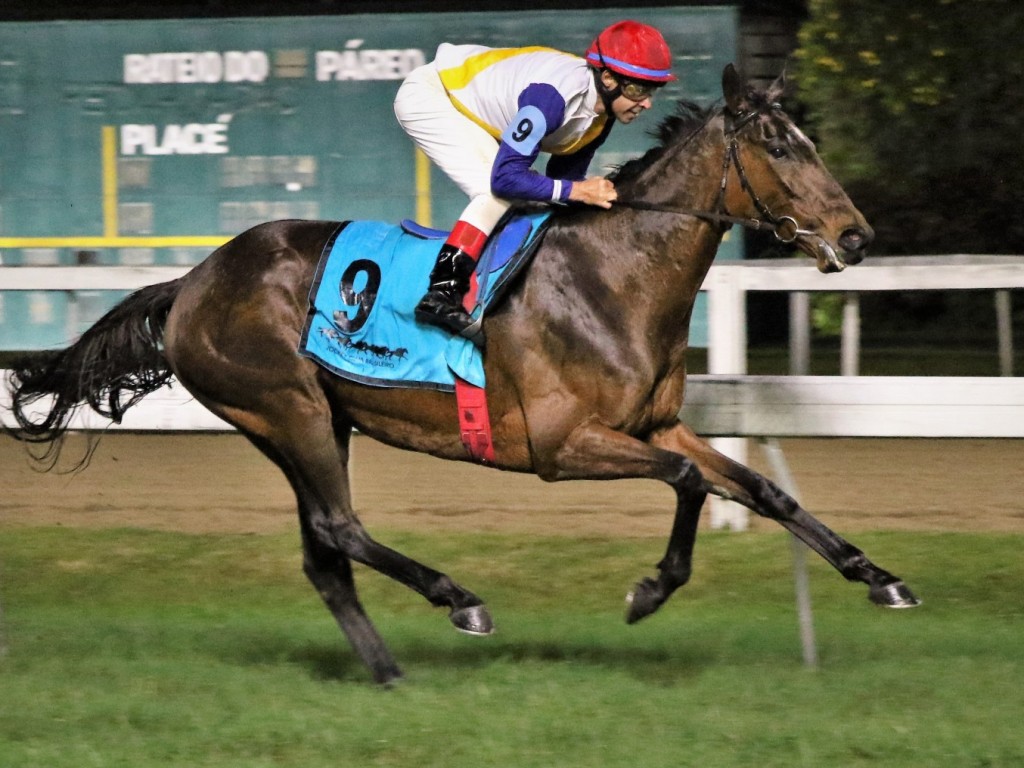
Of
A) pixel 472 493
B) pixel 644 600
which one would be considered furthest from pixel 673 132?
pixel 472 493

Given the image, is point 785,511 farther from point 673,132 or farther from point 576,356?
point 673,132

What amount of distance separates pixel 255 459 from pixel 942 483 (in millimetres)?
3605

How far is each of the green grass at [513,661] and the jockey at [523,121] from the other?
113 centimetres

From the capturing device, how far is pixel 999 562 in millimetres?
6484

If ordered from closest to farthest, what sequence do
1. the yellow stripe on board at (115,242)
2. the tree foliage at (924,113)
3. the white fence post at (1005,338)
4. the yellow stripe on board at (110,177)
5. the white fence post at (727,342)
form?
the white fence post at (727,342) < the white fence post at (1005,338) < the tree foliage at (924,113) < the yellow stripe on board at (115,242) < the yellow stripe on board at (110,177)

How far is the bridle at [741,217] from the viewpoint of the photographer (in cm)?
487

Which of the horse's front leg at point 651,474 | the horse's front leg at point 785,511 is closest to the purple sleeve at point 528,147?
the horse's front leg at point 651,474

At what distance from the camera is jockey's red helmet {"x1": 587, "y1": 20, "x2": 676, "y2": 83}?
4.98 m

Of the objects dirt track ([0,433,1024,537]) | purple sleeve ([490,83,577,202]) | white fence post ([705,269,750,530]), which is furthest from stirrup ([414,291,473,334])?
dirt track ([0,433,1024,537])

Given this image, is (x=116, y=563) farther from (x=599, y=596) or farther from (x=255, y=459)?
(x=255, y=459)

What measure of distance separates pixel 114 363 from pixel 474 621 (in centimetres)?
157

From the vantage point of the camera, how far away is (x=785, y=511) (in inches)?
193

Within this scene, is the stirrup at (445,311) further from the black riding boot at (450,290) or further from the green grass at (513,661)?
the green grass at (513,661)

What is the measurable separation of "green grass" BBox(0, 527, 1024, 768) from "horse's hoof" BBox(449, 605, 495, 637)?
0.45ft
